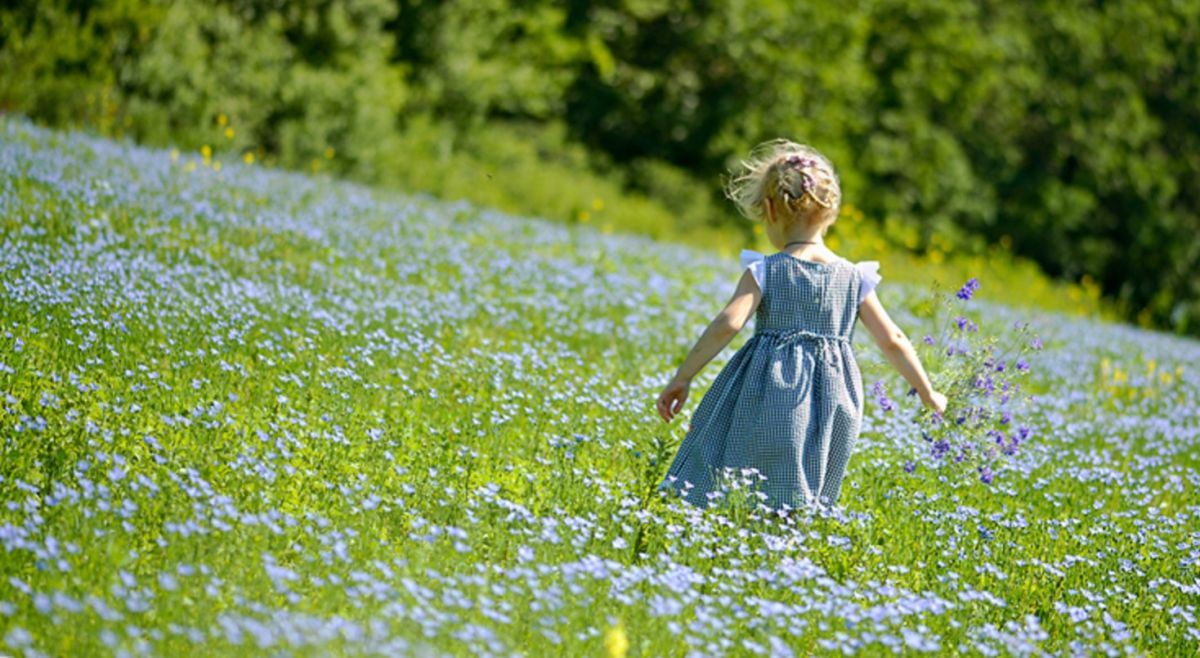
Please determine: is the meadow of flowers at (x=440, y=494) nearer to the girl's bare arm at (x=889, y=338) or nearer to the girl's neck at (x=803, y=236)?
the girl's bare arm at (x=889, y=338)

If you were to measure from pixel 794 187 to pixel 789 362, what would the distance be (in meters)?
0.65

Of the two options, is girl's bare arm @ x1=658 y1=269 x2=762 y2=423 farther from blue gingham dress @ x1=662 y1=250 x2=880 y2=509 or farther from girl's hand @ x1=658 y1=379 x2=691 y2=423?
blue gingham dress @ x1=662 y1=250 x2=880 y2=509

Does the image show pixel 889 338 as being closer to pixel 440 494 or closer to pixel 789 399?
pixel 789 399

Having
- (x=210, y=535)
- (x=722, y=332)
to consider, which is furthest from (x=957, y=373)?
(x=210, y=535)

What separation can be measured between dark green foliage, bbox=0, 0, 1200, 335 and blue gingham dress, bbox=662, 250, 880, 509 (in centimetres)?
983

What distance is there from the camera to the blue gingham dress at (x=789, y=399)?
4734 millimetres

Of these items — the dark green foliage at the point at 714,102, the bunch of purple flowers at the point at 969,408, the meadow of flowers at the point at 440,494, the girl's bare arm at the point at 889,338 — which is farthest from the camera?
the dark green foliage at the point at 714,102

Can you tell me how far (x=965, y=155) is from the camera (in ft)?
71.2

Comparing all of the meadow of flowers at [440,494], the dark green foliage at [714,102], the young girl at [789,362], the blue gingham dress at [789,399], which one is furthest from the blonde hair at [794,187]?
the dark green foliage at [714,102]

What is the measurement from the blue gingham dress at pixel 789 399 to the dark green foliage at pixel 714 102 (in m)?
9.83

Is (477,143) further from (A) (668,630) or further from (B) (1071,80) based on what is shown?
(A) (668,630)

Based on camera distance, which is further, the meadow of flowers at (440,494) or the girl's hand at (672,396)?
the girl's hand at (672,396)

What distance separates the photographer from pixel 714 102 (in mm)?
19641

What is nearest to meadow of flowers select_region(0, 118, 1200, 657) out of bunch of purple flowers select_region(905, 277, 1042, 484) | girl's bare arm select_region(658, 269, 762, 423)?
bunch of purple flowers select_region(905, 277, 1042, 484)
